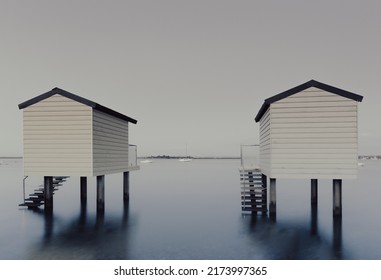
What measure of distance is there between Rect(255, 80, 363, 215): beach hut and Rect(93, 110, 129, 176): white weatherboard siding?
930 cm

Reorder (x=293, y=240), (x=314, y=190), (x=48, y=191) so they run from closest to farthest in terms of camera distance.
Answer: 1. (x=293, y=240)
2. (x=48, y=191)
3. (x=314, y=190)

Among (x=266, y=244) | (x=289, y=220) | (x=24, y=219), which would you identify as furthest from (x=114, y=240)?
(x=289, y=220)

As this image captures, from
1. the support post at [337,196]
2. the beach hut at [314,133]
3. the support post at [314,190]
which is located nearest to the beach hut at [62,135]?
the beach hut at [314,133]

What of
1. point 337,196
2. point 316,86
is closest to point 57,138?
point 316,86

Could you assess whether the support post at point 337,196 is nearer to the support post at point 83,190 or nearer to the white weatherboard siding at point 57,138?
the white weatherboard siding at point 57,138

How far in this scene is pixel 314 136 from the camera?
15375 millimetres

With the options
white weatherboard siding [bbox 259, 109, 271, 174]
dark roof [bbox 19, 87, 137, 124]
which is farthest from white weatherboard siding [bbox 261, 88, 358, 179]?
dark roof [bbox 19, 87, 137, 124]

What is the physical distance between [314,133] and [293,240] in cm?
525

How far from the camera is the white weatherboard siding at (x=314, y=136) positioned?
1514 centimetres

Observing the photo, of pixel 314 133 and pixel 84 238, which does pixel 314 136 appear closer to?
pixel 314 133

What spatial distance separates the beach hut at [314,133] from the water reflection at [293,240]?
9.53 ft

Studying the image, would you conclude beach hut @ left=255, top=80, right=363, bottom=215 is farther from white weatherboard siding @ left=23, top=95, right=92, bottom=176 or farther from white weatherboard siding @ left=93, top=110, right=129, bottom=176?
white weatherboard siding @ left=23, top=95, right=92, bottom=176

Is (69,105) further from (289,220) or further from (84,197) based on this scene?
(289,220)
